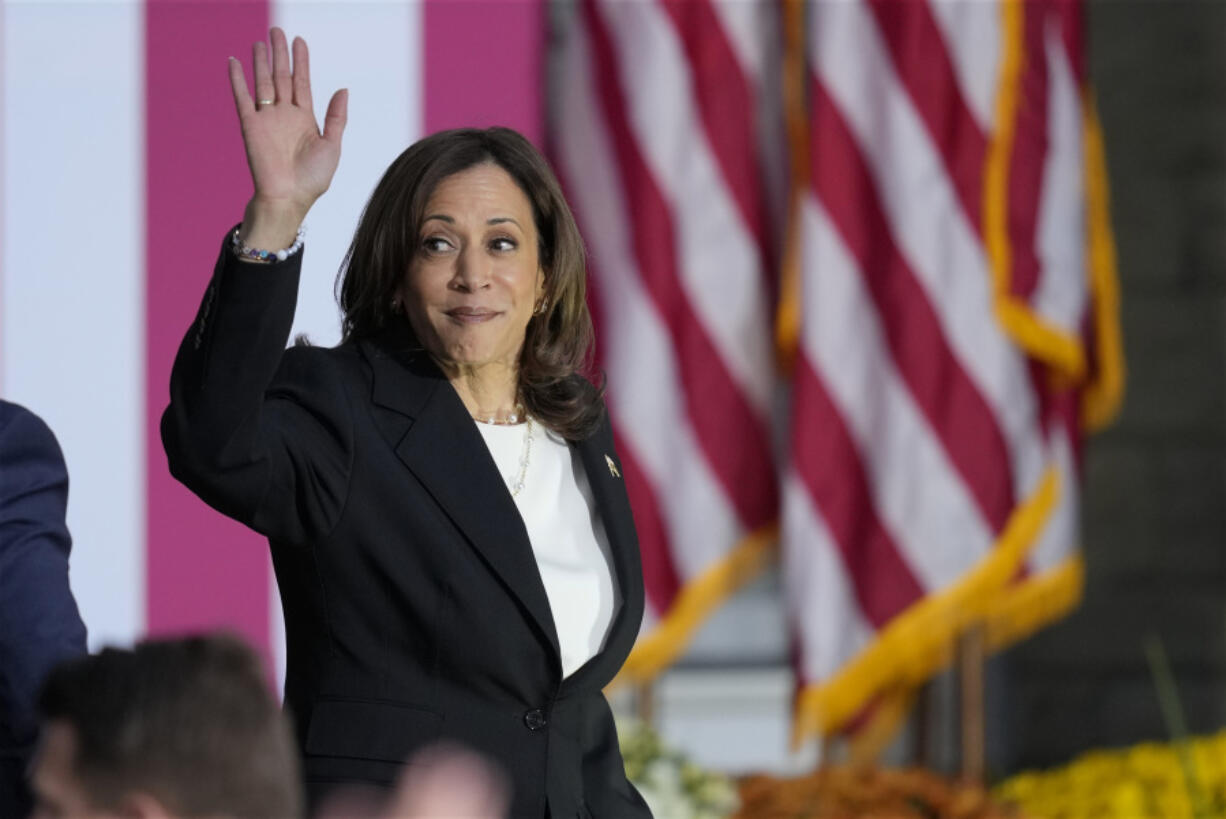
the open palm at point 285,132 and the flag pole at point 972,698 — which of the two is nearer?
the open palm at point 285,132

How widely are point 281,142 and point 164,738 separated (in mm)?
737

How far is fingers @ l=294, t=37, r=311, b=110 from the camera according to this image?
1.56 metres

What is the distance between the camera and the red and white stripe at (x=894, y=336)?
4457 millimetres

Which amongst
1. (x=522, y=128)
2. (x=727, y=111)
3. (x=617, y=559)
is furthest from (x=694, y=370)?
(x=617, y=559)

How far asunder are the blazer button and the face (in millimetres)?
352

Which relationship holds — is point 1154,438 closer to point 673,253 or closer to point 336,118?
point 673,253

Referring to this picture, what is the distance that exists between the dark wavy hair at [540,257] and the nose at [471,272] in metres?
0.05

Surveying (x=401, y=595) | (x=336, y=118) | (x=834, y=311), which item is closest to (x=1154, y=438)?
(x=834, y=311)

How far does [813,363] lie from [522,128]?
121 cm

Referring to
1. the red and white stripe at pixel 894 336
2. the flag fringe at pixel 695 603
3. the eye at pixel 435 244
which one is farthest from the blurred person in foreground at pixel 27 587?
the red and white stripe at pixel 894 336

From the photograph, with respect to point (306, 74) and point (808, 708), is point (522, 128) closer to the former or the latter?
point (808, 708)

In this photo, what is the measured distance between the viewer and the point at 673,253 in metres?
4.43

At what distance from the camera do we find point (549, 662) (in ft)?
5.55

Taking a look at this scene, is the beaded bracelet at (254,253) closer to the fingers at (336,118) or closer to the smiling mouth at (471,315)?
the fingers at (336,118)
